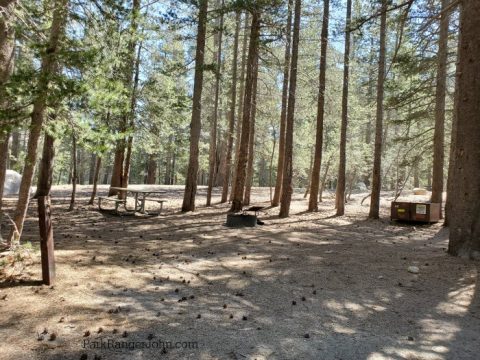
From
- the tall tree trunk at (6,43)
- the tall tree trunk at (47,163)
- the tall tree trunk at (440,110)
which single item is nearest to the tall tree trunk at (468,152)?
the tall tree trunk at (440,110)

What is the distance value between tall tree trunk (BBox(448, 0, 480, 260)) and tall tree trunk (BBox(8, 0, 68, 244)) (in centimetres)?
709

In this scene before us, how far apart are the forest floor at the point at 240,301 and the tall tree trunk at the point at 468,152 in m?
0.52

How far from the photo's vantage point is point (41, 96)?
15.8 feet

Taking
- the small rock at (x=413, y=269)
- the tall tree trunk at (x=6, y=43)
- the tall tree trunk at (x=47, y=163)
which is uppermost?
the tall tree trunk at (x=6, y=43)

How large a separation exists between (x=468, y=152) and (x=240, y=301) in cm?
523

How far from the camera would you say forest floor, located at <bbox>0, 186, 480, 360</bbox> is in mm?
3682

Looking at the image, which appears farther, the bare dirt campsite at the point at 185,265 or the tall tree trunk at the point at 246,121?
the tall tree trunk at the point at 246,121

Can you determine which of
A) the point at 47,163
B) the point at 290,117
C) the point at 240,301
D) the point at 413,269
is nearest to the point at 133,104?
the point at 47,163

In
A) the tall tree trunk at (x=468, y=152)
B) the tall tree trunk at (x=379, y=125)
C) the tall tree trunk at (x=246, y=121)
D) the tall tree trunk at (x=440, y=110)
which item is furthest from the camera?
the tall tree trunk at (x=379, y=125)

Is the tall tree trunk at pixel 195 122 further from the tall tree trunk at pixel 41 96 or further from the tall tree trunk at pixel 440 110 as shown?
the tall tree trunk at pixel 440 110

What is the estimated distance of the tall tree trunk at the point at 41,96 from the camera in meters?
4.84

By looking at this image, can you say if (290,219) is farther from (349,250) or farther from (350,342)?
(350,342)

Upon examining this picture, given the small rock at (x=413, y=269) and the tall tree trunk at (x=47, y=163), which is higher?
the tall tree trunk at (x=47, y=163)

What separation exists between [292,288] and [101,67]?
414 centimetres
